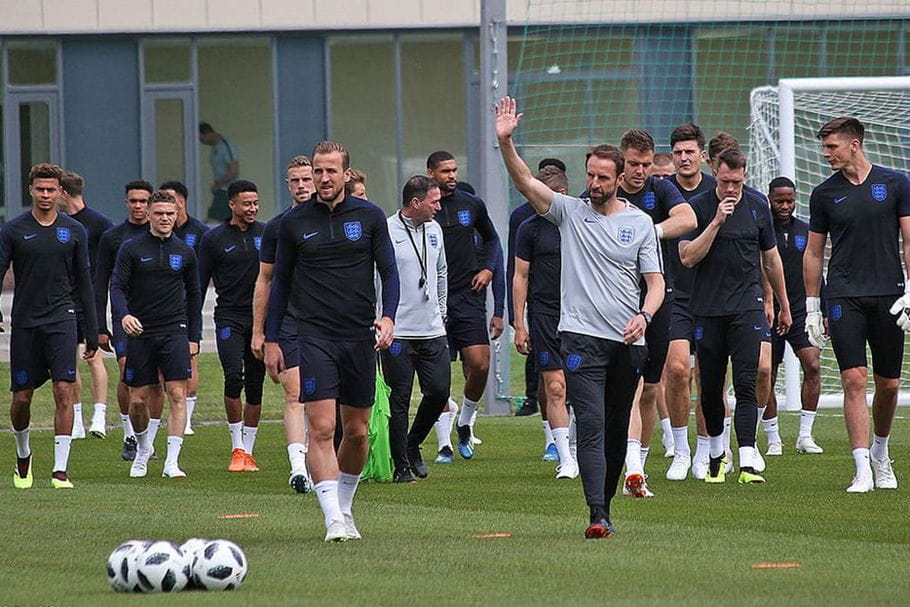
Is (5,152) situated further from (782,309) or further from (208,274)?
(782,309)

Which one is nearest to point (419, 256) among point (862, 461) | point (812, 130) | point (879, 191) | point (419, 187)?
point (419, 187)

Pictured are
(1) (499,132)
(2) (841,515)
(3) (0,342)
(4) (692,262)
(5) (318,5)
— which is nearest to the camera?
(1) (499,132)

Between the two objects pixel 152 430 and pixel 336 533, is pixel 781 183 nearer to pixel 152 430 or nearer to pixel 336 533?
pixel 152 430

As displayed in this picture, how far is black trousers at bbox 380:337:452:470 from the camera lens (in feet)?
42.7

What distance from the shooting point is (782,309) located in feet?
42.0

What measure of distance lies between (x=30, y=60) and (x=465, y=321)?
65.2 ft

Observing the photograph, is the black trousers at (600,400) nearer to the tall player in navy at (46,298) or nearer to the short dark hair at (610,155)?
the short dark hair at (610,155)

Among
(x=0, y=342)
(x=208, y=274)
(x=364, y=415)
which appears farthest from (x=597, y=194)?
(x=0, y=342)

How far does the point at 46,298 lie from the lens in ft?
41.9

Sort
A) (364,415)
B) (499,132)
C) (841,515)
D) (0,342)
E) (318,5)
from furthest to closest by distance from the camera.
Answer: (318,5) < (0,342) < (841,515) < (364,415) < (499,132)

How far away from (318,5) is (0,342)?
8955 millimetres

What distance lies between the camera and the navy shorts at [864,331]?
1145 cm

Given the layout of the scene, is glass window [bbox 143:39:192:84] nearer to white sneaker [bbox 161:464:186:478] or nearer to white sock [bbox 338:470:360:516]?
white sneaker [bbox 161:464:186:478]

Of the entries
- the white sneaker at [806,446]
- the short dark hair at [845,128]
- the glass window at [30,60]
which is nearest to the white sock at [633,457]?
the short dark hair at [845,128]
